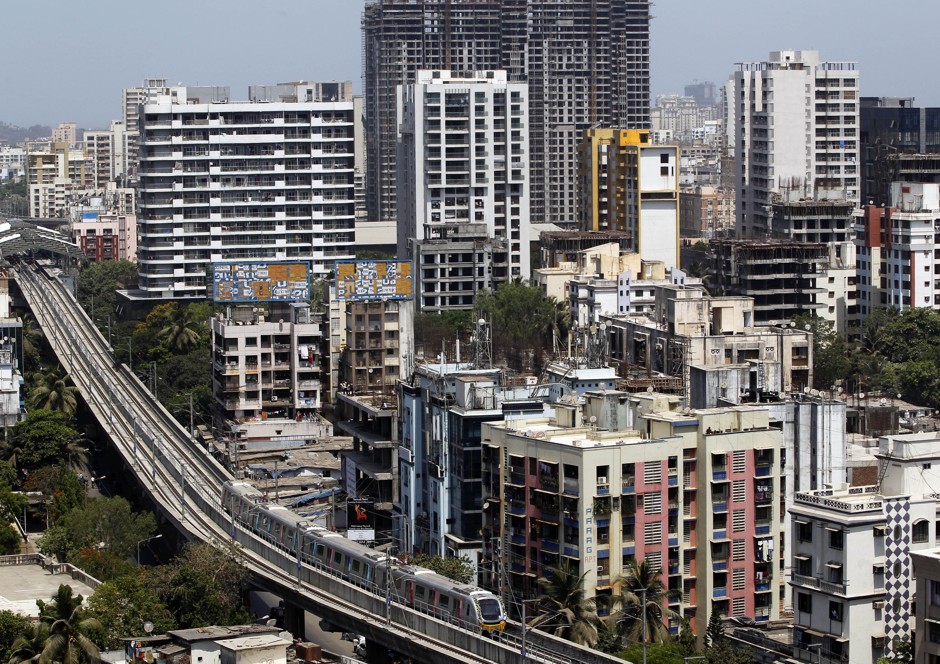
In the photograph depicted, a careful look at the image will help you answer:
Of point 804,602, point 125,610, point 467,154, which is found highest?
point 467,154

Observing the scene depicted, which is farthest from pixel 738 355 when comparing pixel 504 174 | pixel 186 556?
pixel 504 174

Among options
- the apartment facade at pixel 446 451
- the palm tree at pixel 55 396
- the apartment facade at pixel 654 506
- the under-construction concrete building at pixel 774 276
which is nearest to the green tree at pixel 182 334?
the palm tree at pixel 55 396

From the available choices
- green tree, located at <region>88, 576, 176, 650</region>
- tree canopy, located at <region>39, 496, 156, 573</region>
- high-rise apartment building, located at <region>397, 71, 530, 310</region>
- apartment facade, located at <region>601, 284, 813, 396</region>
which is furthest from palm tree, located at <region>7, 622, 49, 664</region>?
high-rise apartment building, located at <region>397, 71, 530, 310</region>

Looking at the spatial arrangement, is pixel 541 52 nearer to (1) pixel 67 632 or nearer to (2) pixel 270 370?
(2) pixel 270 370

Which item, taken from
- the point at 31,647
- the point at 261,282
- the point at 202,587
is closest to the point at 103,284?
the point at 261,282

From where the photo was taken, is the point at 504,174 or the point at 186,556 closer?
the point at 186,556

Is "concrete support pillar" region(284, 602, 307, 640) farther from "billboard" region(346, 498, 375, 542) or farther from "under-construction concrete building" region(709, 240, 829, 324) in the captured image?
"under-construction concrete building" region(709, 240, 829, 324)

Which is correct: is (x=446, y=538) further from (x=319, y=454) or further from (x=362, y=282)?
(x=362, y=282)
